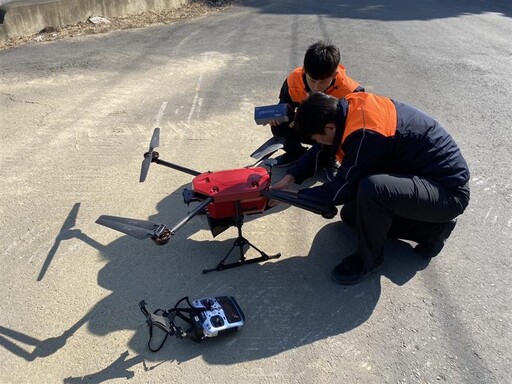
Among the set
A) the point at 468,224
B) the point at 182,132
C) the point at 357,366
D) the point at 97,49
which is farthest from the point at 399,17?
the point at 357,366

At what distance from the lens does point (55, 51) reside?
7.01 meters

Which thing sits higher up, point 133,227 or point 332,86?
point 332,86

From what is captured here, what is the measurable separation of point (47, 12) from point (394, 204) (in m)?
7.47

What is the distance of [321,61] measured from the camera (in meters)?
3.29

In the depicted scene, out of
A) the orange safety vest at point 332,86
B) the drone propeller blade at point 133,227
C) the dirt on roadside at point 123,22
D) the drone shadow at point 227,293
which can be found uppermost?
the orange safety vest at point 332,86

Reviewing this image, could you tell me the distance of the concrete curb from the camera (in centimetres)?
745

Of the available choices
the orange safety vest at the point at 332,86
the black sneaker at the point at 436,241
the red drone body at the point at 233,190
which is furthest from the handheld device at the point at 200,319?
the orange safety vest at the point at 332,86

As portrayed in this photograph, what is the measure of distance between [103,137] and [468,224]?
11.1 ft

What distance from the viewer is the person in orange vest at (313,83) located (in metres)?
3.33

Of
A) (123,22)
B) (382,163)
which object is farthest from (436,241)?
(123,22)

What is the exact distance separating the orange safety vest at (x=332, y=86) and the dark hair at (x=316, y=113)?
40.5 inches

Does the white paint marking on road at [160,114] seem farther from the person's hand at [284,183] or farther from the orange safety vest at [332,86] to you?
the person's hand at [284,183]

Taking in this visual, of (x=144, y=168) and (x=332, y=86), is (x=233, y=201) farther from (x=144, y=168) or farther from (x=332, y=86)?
(x=332, y=86)

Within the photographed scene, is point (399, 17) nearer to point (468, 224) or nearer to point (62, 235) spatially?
point (468, 224)
